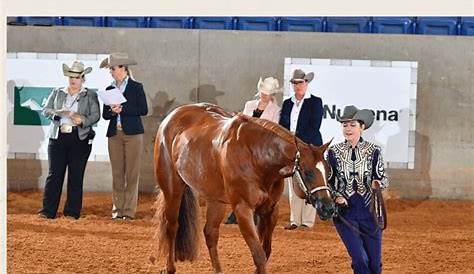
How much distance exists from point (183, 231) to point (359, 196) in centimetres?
194

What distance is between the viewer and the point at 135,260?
29.6 feet

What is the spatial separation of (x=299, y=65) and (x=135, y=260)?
4.16 metres

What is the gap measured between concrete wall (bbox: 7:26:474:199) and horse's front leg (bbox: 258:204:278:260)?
4738mm

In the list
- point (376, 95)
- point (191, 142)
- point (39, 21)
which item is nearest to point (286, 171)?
point (191, 142)

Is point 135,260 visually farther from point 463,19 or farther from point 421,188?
point 463,19

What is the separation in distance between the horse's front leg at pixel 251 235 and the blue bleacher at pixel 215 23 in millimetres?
5704

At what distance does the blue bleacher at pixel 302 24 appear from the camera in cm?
1277

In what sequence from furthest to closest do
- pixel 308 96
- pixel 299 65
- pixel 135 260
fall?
pixel 299 65 < pixel 308 96 < pixel 135 260

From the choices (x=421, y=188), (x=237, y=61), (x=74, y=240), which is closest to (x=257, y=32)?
(x=237, y=61)

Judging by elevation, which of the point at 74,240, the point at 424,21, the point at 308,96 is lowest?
the point at 74,240

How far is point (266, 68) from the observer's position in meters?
12.4

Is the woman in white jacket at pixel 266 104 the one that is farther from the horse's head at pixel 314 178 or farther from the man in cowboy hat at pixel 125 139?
the horse's head at pixel 314 178

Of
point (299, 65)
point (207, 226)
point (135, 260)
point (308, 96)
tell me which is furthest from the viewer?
point (299, 65)

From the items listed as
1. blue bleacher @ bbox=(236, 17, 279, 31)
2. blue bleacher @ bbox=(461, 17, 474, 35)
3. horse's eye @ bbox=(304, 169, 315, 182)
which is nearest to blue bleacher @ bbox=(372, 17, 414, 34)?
blue bleacher @ bbox=(461, 17, 474, 35)
